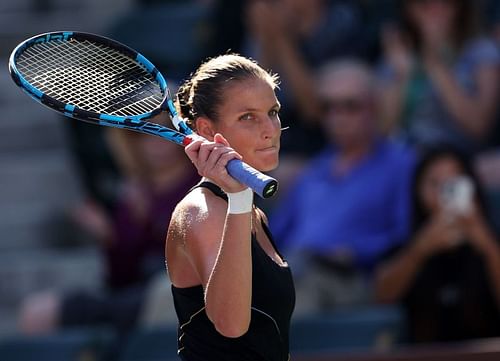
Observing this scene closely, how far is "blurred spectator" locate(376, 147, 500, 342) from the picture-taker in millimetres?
5477

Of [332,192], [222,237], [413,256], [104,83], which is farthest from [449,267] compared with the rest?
[222,237]

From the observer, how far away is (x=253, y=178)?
2.57 meters

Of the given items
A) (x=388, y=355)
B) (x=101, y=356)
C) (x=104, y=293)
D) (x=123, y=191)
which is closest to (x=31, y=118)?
(x=123, y=191)

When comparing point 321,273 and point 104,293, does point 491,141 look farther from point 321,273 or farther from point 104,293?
point 104,293

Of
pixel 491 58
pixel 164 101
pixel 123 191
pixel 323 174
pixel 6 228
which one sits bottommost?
pixel 6 228

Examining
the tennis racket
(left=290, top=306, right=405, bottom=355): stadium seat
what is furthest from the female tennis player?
(left=290, top=306, right=405, bottom=355): stadium seat

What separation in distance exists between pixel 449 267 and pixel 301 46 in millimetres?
1784

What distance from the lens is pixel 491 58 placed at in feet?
20.2

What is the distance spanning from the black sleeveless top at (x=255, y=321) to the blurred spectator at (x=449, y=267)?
2689 mm

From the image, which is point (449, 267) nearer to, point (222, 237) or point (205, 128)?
point (205, 128)

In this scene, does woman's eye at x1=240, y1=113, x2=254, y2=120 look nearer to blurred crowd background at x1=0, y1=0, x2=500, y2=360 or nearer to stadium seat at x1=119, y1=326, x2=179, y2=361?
blurred crowd background at x1=0, y1=0, x2=500, y2=360

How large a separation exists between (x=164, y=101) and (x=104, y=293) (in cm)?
336

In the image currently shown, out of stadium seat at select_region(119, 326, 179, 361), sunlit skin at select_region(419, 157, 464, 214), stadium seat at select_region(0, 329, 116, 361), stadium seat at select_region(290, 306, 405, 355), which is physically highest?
sunlit skin at select_region(419, 157, 464, 214)

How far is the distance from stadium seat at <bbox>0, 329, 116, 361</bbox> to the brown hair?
120 inches
